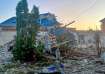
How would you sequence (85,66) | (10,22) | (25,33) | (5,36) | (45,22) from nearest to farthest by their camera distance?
(85,66) < (25,33) < (45,22) < (5,36) < (10,22)

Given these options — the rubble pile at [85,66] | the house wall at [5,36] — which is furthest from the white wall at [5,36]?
the rubble pile at [85,66]

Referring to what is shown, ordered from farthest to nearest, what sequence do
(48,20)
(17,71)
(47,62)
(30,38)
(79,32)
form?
(79,32)
(48,20)
(30,38)
(47,62)
(17,71)

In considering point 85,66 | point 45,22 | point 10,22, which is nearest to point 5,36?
point 10,22

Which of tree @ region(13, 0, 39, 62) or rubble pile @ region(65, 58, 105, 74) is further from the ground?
tree @ region(13, 0, 39, 62)

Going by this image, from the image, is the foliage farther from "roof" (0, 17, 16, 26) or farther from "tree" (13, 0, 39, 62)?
"roof" (0, 17, 16, 26)

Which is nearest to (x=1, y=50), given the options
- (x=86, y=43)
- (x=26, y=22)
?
(x=26, y=22)

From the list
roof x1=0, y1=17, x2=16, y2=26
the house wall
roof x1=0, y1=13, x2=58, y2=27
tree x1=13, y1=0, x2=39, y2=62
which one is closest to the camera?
tree x1=13, y1=0, x2=39, y2=62

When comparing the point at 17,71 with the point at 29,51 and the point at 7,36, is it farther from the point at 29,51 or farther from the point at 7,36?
the point at 7,36

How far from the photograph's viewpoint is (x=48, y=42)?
50.4 ft

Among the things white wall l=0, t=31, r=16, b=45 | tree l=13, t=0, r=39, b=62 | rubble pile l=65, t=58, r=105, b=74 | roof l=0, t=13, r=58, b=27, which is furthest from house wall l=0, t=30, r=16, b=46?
rubble pile l=65, t=58, r=105, b=74

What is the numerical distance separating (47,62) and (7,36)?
954 centimetres

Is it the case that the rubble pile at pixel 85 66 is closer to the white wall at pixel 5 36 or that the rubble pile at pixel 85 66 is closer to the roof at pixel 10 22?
the white wall at pixel 5 36

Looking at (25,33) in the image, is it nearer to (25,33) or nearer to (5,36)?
(25,33)

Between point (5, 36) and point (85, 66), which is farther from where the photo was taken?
point (5, 36)
